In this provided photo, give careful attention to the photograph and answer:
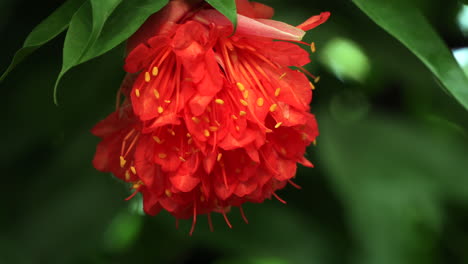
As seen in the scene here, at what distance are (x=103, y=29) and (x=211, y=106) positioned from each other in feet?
0.48

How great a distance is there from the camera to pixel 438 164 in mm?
1067

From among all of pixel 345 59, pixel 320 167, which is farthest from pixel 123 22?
pixel 345 59

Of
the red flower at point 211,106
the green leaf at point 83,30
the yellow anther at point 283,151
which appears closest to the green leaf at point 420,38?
the red flower at point 211,106

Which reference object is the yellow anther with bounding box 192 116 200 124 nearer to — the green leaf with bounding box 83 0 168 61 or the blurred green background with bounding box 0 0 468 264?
the green leaf with bounding box 83 0 168 61

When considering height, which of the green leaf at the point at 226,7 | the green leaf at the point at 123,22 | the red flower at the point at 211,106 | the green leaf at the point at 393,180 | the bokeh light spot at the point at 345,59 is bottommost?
the green leaf at the point at 393,180

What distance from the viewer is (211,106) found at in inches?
26.7

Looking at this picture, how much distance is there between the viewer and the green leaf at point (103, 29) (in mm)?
620

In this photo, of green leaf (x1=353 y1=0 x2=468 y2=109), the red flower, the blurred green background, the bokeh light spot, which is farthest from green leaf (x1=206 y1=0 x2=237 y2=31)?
the bokeh light spot

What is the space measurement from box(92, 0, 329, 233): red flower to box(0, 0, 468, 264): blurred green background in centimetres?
24

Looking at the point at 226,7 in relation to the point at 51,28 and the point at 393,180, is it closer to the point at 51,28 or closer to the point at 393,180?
the point at 51,28

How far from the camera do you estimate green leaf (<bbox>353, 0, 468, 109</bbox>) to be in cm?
65

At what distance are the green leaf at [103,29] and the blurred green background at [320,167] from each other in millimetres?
257

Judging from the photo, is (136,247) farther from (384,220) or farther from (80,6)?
(80,6)

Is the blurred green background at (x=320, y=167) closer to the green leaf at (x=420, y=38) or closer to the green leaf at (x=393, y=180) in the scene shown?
the green leaf at (x=393, y=180)
